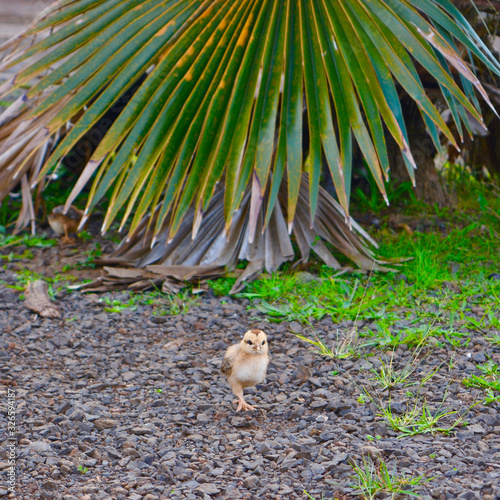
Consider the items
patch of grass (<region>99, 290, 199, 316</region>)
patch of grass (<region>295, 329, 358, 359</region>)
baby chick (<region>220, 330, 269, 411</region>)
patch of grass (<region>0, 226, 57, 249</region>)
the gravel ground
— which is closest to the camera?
the gravel ground

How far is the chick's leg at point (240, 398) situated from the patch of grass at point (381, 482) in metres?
0.65

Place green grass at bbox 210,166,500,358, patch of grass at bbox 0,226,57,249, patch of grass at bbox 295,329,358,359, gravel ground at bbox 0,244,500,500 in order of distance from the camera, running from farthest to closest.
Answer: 1. patch of grass at bbox 0,226,57,249
2. green grass at bbox 210,166,500,358
3. patch of grass at bbox 295,329,358,359
4. gravel ground at bbox 0,244,500,500

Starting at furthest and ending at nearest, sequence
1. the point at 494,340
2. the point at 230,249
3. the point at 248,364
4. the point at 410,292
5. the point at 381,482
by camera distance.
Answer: the point at 230,249 → the point at 410,292 → the point at 494,340 → the point at 248,364 → the point at 381,482

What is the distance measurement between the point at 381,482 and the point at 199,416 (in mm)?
886

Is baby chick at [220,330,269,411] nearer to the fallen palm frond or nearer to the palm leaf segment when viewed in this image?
the palm leaf segment

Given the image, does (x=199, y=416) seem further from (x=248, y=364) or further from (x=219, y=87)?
(x=219, y=87)

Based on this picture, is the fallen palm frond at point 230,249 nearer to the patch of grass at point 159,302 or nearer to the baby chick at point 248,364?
the patch of grass at point 159,302

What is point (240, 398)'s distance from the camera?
114 inches

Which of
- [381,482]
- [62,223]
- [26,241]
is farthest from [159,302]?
[381,482]

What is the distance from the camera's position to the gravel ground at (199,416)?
2.33m

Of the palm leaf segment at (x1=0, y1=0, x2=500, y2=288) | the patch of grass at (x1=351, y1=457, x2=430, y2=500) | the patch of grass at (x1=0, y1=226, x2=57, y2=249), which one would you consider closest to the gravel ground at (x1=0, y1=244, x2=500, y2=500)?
the patch of grass at (x1=351, y1=457, x2=430, y2=500)

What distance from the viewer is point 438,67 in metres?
3.14

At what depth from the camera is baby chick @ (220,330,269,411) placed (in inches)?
111

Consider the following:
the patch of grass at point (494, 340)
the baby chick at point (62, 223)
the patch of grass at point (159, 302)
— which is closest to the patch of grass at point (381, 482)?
the patch of grass at point (494, 340)
